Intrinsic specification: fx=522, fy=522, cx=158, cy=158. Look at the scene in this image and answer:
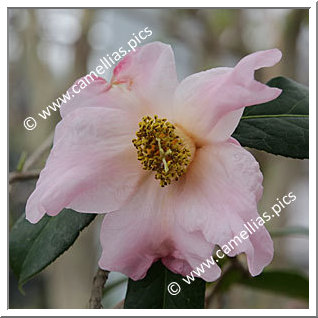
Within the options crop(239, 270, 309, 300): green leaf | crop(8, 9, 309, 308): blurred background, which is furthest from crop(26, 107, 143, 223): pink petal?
crop(8, 9, 309, 308): blurred background

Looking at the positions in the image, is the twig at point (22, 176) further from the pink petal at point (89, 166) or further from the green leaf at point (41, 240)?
the pink petal at point (89, 166)

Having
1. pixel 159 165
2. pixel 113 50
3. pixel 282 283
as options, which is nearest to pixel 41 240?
pixel 159 165

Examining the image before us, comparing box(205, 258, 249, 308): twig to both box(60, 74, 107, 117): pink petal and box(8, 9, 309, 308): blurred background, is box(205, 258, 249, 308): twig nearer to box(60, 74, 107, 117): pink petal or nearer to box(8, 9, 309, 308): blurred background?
box(60, 74, 107, 117): pink petal

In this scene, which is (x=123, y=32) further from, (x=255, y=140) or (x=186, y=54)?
(x=255, y=140)

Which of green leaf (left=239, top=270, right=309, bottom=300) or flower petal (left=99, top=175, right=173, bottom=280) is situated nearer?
flower petal (left=99, top=175, right=173, bottom=280)

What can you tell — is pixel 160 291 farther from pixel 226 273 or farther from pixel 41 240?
pixel 226 273

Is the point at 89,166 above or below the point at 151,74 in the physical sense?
below

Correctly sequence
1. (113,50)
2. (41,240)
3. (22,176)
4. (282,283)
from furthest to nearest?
(113,50), (282,283), (22,176), (41,240)

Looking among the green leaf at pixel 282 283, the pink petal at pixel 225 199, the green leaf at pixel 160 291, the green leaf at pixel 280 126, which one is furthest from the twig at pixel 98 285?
the green leaf at pixel 282 283
